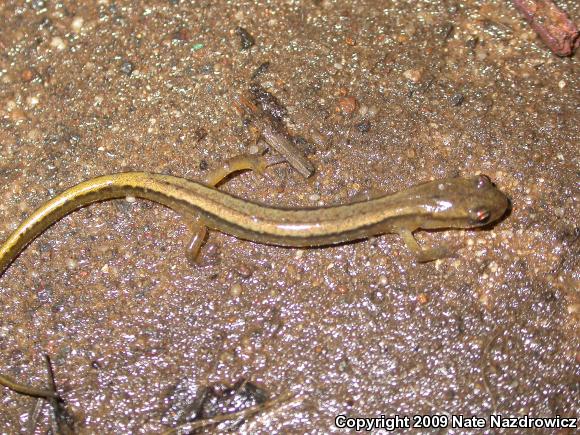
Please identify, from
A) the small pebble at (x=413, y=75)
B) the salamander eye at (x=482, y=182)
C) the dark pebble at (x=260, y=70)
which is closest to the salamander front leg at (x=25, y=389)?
the dark pebble at (x=260, y=70)

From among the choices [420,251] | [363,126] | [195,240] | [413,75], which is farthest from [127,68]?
[420,251]

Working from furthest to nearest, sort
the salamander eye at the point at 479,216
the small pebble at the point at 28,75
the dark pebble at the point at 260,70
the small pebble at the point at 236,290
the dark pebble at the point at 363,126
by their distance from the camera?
the small pebble at the point at 28,75, the dark pebble at the point at 260,70, the dark pebble at the point at 363,126, the small pebble at the point at 236,290, the salamander eye at the point at 479,216

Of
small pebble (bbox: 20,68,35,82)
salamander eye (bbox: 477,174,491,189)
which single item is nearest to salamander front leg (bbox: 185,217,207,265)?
small pebble (bbox: 20,68,35,82)

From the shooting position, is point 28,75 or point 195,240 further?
point 28,75

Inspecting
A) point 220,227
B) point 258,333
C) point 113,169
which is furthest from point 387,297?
point 113,169

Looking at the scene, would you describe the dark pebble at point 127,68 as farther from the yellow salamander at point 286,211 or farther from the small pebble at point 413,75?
the small pebble at point 413,75

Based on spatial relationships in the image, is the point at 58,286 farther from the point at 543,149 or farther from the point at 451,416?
the point at 543,149

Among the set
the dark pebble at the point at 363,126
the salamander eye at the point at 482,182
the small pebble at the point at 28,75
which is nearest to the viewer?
the salamander eye at the point at 482,182

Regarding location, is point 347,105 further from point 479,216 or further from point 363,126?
point 479,216
